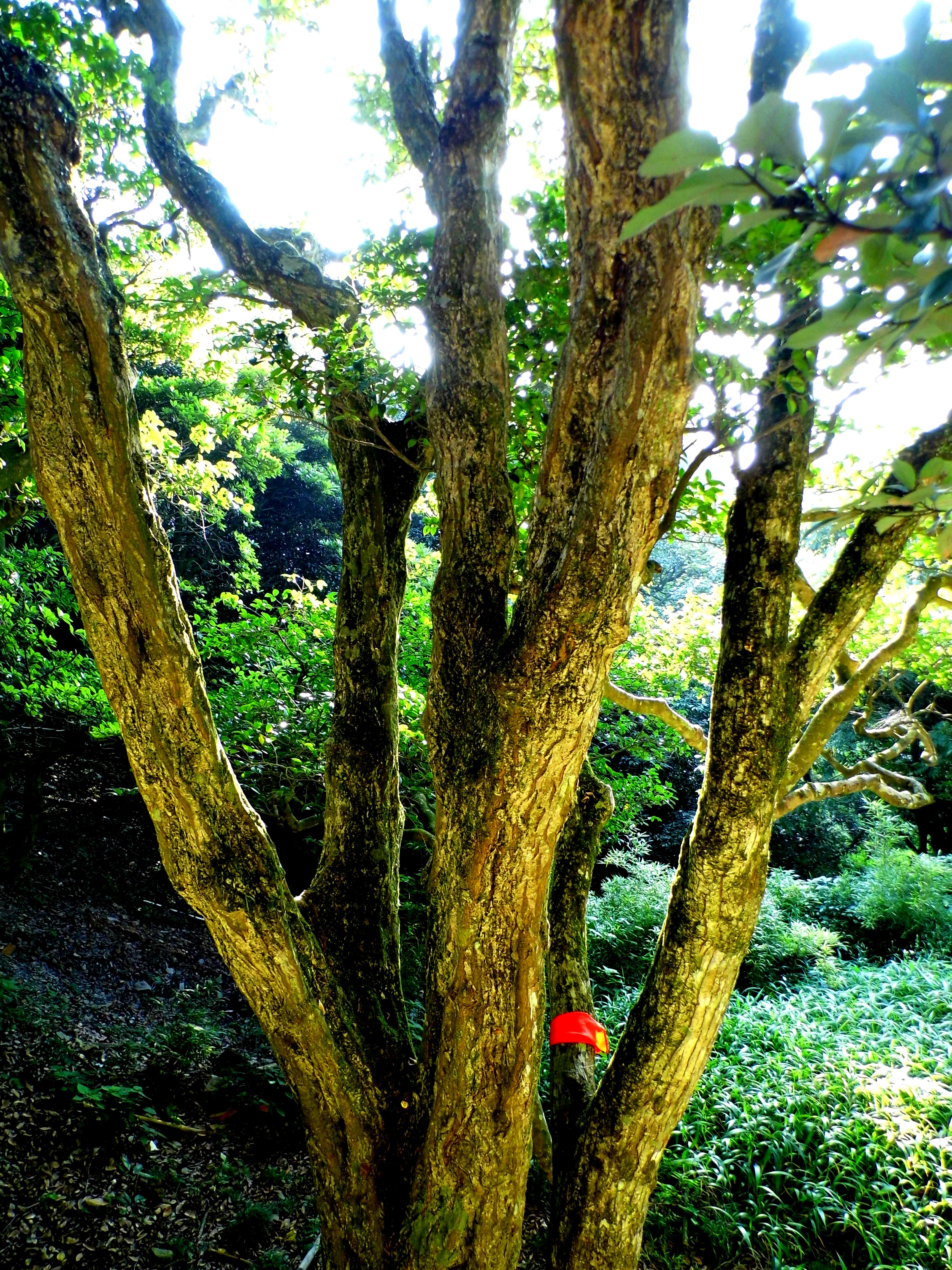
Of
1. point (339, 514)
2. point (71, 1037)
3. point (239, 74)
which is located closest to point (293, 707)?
point (71, 1037)

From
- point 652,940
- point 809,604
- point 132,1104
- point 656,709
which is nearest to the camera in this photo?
point 809,604

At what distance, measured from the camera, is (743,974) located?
594cm

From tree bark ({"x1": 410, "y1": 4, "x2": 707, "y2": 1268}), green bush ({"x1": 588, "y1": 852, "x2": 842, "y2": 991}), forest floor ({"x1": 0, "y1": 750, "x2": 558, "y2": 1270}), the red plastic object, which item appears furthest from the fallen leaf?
green bush ({"x1": 588, "y1": 852, "x2": 842, "y2": 991})

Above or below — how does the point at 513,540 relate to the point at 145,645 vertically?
above

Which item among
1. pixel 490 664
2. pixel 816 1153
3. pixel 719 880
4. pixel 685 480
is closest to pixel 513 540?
pixel 490 664

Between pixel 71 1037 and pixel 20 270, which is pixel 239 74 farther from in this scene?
pixel 71 1037

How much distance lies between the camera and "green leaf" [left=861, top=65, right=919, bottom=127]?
422 mm

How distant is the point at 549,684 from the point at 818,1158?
10.3 ft

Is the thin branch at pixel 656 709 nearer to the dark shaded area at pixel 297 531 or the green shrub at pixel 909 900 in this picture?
the green shrub at pixel 909 900

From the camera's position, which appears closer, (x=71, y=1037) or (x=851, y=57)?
(x=851, y=57)

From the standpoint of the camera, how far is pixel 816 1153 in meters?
3.44

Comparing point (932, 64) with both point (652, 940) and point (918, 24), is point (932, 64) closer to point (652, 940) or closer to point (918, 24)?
point (918, 24)

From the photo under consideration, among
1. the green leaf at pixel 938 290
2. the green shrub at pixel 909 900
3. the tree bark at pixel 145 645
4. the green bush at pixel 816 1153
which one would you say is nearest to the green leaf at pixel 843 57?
the green leaf at pixel 938 290

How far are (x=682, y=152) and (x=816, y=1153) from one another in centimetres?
437
